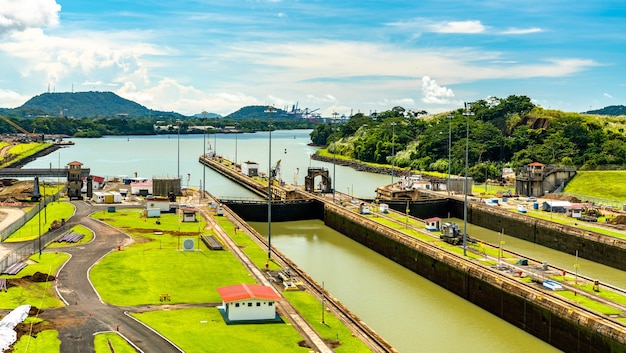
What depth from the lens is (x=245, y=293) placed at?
138 ft

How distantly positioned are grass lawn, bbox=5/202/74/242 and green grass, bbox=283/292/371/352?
2800 centimetres

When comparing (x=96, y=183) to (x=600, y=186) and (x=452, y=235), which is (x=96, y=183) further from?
(x=600, y=186)

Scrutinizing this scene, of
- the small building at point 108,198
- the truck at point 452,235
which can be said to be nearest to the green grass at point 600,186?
the truck at point 452,235

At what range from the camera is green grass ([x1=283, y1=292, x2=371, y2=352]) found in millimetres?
37688

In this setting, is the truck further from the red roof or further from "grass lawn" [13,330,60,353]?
"grass lawn" [13,330,60,353]

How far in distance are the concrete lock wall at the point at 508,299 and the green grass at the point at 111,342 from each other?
1085 inches

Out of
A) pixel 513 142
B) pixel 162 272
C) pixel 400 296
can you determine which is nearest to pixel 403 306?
pixel 400 296

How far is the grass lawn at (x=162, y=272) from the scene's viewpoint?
1843 inches

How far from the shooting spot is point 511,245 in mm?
80688

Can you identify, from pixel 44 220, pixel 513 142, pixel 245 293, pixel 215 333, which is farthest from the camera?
pixel 513 142

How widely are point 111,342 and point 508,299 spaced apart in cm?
2947

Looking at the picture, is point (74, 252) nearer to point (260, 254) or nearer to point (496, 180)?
point (260, 254)

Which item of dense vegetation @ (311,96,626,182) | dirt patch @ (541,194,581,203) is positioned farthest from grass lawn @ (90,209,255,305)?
dense vegetation @ (311,96,626,182)

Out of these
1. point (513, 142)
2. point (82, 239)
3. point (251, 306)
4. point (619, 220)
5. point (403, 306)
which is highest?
point (513, 142)
